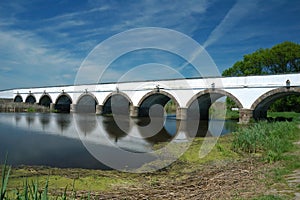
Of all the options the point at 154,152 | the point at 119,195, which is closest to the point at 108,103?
the point at 154,152

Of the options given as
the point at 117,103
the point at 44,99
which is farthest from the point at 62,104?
the point at 117,103

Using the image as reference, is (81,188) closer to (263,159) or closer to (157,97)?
(263,159)

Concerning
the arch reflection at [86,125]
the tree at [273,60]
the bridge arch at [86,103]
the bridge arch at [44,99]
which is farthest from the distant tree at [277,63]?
the bridge arch at [44,99]

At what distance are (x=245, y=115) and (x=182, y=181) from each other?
1725 cm

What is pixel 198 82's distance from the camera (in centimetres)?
2325

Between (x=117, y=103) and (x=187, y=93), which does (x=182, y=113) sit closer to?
(x=187, y=93)

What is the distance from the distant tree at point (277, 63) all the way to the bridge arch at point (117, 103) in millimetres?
16880

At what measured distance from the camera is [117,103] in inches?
1403

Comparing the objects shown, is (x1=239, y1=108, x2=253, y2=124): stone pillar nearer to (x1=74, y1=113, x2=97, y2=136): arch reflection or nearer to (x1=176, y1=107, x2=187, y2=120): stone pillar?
(x1=176, y1=107, x2=187, y2=120): stone pillar

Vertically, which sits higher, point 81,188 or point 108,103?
point 108,103

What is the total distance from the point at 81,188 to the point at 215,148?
5.96 metres

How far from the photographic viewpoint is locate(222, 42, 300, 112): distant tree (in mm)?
34156

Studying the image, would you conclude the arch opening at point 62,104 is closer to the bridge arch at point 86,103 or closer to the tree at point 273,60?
the bridge arch at point 86,103

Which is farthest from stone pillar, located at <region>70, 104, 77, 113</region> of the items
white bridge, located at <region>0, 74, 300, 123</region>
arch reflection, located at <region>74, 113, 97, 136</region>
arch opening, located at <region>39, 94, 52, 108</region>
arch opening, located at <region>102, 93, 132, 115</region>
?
arch reflection, located at <region>74, 113, 97, 136</region>
